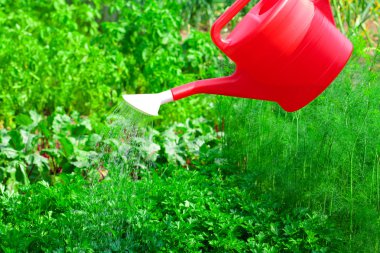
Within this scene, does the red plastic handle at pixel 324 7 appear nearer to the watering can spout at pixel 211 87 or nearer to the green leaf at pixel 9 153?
the watering can spout at pixel 211 87

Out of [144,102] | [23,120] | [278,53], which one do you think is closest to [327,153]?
[278,53]

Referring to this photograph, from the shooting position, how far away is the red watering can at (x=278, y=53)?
8.45 feet

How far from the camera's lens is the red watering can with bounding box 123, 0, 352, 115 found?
2.57 meters

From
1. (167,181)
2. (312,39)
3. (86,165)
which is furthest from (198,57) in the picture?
(312,39)

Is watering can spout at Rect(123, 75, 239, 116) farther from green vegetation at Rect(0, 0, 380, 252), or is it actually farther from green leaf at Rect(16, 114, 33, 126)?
green leaf at Rect(16, 114, 33, 126)

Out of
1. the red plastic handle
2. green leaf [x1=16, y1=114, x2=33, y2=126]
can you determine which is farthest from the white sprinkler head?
green leaf [x1=16, y1=114, x2=33, y2=126]

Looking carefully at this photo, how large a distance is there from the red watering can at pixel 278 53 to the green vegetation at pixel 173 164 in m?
0.36

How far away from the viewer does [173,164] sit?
4.32 m

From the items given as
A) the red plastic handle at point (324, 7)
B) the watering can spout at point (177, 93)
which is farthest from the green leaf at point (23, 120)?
the red plastic handle at point (324, 7)

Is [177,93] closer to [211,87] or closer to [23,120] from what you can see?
[211,87]

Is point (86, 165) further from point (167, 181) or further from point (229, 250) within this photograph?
point (229, 250)

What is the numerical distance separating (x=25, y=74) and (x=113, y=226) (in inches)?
83.7

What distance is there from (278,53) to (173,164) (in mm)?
1840

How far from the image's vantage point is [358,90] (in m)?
3.55
